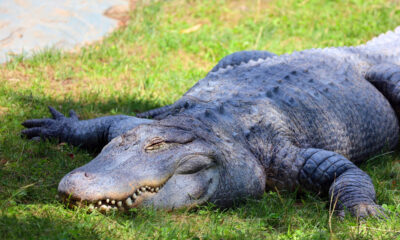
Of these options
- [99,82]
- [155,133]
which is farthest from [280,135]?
[99,82]

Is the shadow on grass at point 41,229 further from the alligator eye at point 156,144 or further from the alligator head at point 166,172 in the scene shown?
the alligator eye at point 156,144

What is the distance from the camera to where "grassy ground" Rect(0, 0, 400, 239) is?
3232 mm

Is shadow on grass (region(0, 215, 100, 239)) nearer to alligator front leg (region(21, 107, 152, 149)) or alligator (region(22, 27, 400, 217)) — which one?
alligator (region(22, 27, 400, 217))

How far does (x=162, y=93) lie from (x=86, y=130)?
1853 millimetres

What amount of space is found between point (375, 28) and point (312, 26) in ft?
3.61

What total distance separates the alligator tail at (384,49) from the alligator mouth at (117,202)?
3.72 metres

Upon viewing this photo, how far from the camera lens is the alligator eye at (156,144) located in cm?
361

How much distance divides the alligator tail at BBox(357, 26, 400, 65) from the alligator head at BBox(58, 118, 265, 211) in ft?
9.00

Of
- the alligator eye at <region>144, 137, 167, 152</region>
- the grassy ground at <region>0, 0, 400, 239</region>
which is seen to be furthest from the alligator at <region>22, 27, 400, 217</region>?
the grassy ground at <region>0, 0, 400, 239</region>

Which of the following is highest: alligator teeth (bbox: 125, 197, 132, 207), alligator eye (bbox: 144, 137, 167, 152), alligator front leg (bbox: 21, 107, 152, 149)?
alligator eye (bbox: 144, 137, 167, 152)

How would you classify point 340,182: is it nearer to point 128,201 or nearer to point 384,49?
point 128,201

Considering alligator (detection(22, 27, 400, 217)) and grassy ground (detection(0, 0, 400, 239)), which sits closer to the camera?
grassy ground (detection(0, 0, 400, 239))

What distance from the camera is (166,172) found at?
349 cm

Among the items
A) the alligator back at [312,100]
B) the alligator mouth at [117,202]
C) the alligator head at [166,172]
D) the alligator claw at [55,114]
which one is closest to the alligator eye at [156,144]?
the alligator head at [166,172]
